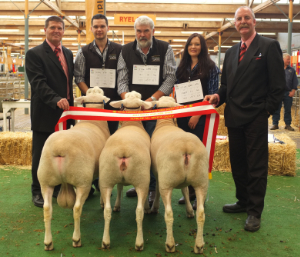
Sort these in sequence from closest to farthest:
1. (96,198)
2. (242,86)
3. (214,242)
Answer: (214,242), (242,86), (96,198)

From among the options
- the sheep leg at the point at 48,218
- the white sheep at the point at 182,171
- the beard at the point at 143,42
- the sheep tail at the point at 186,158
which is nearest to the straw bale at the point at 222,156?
the beard at the point at 143,42

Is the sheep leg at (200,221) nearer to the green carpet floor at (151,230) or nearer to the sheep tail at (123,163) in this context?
the green carpet floor at (151,230)

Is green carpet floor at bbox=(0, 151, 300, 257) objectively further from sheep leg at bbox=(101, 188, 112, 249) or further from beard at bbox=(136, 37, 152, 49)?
beard at bbox=(136, 37, 152, 49)

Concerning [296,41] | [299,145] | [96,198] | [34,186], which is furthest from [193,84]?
[296,41]

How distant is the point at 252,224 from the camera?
2982 millimetres

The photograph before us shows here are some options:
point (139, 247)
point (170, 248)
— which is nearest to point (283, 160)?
point (170, 248)

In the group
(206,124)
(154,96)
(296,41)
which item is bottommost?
(206,124)

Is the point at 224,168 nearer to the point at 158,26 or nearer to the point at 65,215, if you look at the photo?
the point at 65,215

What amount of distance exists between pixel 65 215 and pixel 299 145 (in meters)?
6.05

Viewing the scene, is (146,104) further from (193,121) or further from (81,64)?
(81,64)

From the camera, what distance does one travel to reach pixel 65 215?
3.33 metres

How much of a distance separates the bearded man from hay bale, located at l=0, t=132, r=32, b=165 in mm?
2640

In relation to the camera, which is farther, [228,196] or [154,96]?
[228,196]

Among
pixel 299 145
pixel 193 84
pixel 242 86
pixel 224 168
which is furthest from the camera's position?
pixel 299 145
